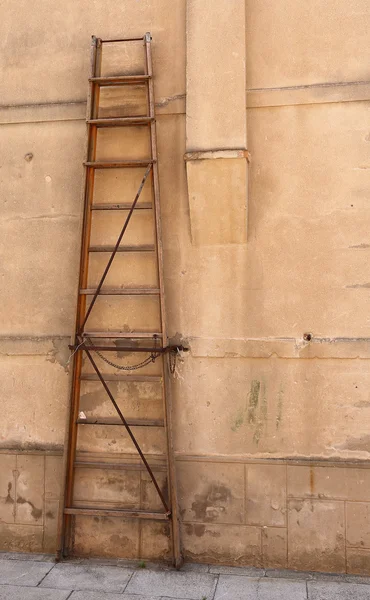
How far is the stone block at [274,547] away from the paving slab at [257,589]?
0.23m

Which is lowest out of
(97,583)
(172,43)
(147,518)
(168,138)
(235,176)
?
(97,583)

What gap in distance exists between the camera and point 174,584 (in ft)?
16.9

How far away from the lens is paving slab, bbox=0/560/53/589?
5.20m

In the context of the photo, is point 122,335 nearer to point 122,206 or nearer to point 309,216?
point 122,206

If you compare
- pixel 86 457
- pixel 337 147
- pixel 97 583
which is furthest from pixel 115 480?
pixel 337 147

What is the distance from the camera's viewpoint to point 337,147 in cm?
555

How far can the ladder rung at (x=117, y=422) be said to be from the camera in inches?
222

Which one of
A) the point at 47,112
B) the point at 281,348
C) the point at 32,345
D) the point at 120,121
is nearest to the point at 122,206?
the point at 120,121

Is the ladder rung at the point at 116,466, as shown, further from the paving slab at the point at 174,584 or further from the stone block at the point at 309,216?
the stone block at the point at 309,216

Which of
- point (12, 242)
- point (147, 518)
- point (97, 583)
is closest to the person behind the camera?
point (97, 583)

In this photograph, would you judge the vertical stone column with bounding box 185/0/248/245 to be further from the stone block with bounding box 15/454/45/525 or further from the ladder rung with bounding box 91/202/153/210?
the stone block with bounding box 15/454/45/525

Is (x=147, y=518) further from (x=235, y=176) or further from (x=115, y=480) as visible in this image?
(x=235, y=176)

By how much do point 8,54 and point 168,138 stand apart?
1.90 m

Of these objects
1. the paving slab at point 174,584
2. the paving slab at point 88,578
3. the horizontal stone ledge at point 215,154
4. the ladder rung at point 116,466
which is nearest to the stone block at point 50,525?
the paving slab at point 88,578
